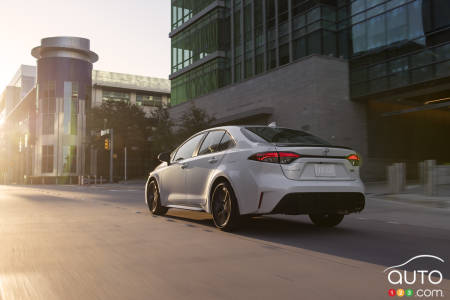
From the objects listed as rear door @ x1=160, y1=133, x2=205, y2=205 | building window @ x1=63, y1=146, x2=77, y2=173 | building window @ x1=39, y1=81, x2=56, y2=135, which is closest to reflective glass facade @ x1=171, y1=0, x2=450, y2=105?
rear door @ x1=160, y1=133, x2=205, y2=205

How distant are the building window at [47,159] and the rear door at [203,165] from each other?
214 feet

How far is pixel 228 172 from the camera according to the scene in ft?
20.9

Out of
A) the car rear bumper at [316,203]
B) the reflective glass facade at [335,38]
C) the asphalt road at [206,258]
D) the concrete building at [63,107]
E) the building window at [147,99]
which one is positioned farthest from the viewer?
the building window at [147,99]

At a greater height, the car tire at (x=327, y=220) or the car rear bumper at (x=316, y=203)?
the car rear bumper at (x=316, y=203)

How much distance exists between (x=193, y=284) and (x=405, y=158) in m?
29.5

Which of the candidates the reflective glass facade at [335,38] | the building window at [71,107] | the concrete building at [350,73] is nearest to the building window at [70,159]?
the building window at [71,107]

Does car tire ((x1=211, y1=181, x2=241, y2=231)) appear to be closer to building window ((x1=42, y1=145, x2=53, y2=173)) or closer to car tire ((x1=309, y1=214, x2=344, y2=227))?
car tire ((x1=309, y1=214, x2=344, y2=227))

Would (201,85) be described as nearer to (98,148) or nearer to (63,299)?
(98,148)

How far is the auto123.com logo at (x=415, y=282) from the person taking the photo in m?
3.22

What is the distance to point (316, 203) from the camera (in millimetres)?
5848

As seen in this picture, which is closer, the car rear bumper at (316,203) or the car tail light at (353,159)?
the car rear bumper at (316,203)

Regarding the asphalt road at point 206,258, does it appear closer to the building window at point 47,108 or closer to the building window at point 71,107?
the building window at point 71,107

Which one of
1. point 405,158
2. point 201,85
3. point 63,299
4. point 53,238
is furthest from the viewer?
point 201,85

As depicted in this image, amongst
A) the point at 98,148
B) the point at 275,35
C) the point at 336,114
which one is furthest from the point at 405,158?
the point at 98,148
